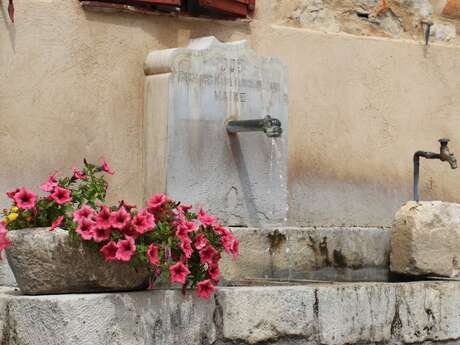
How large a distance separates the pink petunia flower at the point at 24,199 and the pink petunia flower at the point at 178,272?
540mm

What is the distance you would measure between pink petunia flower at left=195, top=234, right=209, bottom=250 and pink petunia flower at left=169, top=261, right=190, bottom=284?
0.12m

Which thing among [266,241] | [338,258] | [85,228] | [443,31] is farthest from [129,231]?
[443,31]

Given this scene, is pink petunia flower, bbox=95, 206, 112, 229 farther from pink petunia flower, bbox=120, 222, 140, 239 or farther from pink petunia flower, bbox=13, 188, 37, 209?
pink petunia flower, bbox=13, 188, 37, 209

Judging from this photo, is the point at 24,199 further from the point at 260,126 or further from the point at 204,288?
the point at 260,126

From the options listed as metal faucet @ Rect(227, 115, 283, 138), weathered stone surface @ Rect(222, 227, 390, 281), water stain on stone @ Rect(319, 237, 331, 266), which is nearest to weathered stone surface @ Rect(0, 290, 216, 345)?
weathered stone surface @ Rect(222, 227, 390, 281)

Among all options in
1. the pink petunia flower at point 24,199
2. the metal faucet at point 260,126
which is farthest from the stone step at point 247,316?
the metal faucet at point 260,126

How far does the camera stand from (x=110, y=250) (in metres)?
3.40

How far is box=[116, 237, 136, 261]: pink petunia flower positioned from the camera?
11.1 feet

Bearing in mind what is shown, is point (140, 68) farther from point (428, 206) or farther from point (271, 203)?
point (428, 206)

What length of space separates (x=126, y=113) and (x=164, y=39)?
17.4 inches

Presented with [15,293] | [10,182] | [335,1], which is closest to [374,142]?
[335,1]

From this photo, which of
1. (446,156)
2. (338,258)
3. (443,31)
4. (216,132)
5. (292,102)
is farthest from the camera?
(443,31)

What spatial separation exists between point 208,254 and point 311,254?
4.59 feet

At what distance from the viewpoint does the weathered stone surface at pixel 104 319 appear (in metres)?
3.37
